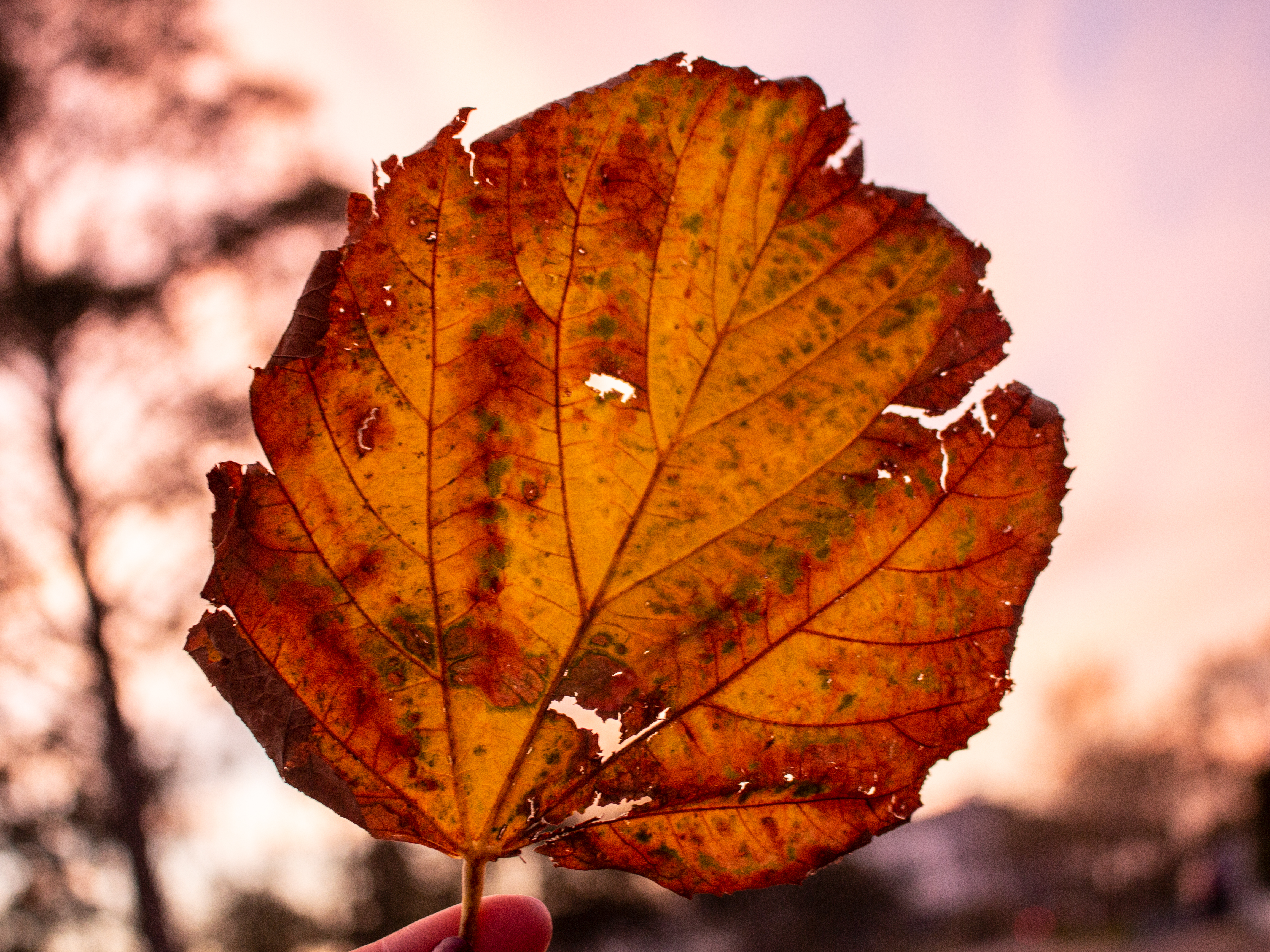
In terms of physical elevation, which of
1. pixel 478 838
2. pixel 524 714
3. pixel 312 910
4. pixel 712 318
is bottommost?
pixel 478 838

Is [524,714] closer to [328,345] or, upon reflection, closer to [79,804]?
[328,345]

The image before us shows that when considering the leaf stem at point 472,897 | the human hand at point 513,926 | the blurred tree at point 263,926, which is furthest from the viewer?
the blurred tree at point 263,926

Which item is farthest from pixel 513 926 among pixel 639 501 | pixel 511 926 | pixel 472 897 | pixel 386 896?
pixel 386 896

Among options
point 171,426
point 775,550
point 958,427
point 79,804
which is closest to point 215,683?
point 775,550

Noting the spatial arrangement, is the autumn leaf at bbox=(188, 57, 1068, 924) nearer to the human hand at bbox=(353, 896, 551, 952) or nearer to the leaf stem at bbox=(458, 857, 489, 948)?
the leaf stem at bbox=(458, 857, 489, 948)

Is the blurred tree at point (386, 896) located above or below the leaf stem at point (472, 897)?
above

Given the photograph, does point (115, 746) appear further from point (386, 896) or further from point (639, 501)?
point (639, 501)

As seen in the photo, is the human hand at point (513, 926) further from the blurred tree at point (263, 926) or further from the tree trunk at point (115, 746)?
the blurred tree at point (263, 926)

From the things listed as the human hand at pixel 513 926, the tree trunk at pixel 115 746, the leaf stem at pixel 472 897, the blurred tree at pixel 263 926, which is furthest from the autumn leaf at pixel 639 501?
the blurred tree at pixel 263 926
